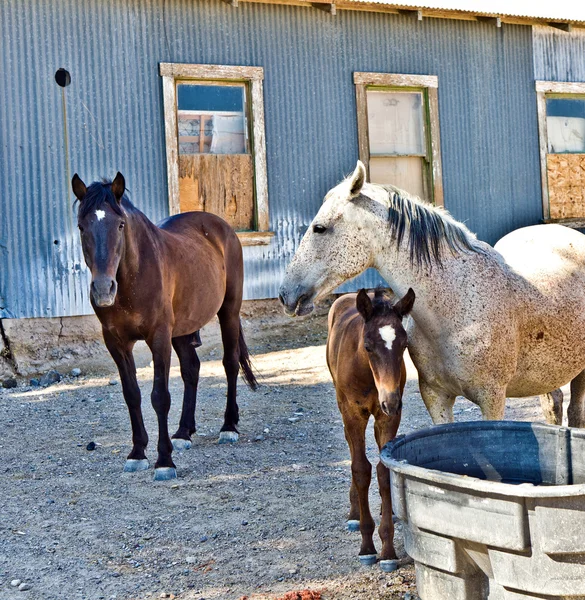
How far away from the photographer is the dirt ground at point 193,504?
3.77m

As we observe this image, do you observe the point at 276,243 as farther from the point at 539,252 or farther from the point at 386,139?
the point at 539,252

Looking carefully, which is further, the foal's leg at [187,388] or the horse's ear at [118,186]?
the foal's leg at [187,388]

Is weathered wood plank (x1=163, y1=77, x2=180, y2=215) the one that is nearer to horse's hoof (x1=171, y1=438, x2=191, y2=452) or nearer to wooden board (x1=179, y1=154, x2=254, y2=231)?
wooden board (x1=179, y1=154, x2=254, y2=231)

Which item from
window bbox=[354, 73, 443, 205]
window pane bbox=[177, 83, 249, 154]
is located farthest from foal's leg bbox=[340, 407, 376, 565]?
window bbox=[354, 73, 443, 205]

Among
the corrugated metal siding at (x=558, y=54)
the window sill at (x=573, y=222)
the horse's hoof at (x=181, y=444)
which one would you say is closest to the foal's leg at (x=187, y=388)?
the horse's hoof at (x=181, y=444)

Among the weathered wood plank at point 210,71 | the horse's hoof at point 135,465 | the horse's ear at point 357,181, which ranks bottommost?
the horse's hoof at point 135,465

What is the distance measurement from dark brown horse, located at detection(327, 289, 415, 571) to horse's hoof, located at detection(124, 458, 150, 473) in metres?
2.03

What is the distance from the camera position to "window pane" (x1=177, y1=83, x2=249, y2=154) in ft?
34.4

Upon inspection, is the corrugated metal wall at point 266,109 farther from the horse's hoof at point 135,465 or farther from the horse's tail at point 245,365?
the horse's hoof at point 135,465

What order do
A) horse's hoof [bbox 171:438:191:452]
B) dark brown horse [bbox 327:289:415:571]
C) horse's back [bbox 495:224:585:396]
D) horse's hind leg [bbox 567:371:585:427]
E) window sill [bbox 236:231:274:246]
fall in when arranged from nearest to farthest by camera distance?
dark brown horse [bbox 327:289:415:571], horse's back [bbox 495:224:585:396], horse's hind leg [bbox 567:371:585:427], horse's hoof [bbox 171:438:191:452], window sill [bbox 236:231:274:246]

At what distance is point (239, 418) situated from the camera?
746 cm

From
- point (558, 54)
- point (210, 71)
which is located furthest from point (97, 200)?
point (558, 54)

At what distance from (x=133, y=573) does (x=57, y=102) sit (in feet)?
23.7

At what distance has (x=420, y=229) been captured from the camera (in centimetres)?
412
